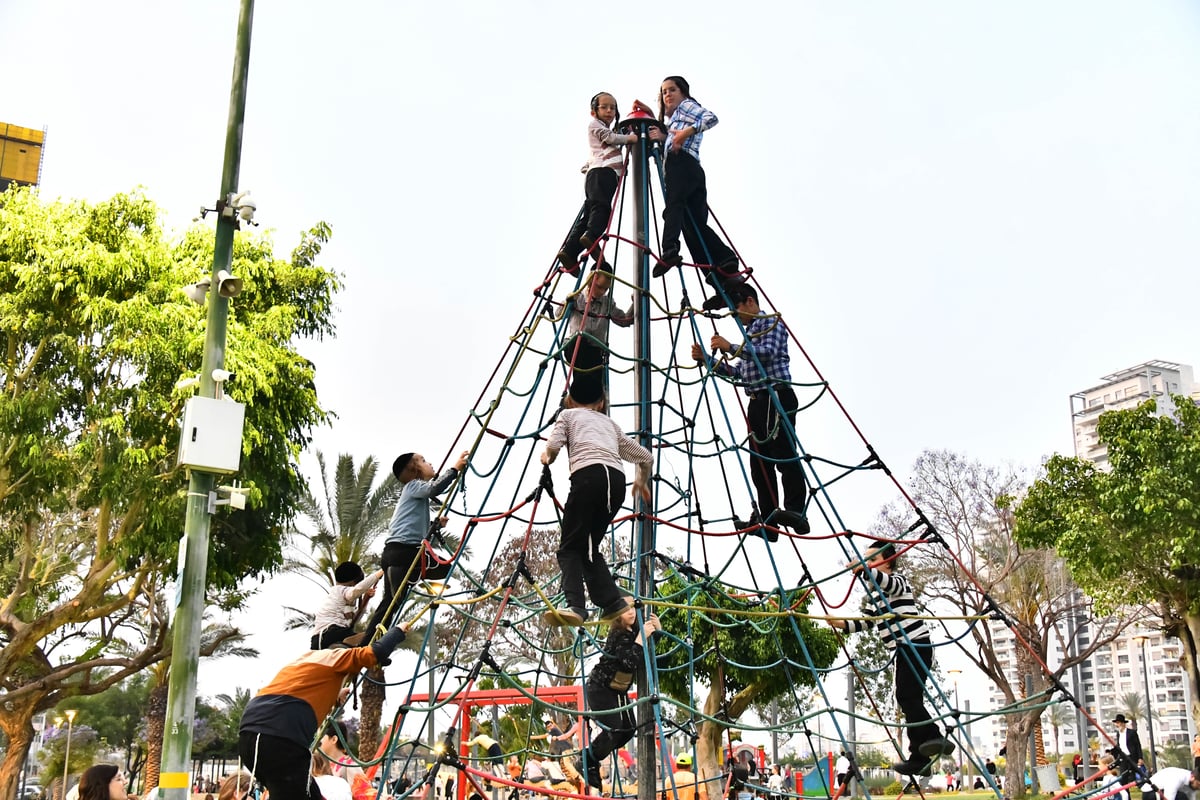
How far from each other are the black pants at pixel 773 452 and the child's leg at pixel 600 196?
1.49 metres

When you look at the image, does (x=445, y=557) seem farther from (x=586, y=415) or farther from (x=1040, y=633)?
(x=1040, y=633)

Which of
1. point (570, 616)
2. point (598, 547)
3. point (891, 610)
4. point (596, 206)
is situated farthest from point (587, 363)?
point (891, 610)

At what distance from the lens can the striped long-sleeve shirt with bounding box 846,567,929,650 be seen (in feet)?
17.4

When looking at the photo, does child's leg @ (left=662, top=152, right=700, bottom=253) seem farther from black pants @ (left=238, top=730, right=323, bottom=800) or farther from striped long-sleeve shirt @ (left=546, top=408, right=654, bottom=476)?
black pants @ (left=238, top=730, right=323, bottom=800)

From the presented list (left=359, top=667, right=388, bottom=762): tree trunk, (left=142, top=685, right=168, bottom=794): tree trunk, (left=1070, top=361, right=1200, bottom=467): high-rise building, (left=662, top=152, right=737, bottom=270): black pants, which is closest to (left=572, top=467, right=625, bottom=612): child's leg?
(left=662, top=152, right=737, bottom=270): black pants

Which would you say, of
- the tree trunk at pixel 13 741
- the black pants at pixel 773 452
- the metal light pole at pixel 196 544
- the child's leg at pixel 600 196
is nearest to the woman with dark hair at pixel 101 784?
the metal light pole at pixel 196 544

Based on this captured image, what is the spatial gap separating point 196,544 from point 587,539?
286 centimetres

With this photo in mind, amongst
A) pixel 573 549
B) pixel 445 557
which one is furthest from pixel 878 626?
pixel 445 557

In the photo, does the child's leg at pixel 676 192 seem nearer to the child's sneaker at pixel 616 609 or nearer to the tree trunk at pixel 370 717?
the child's sneaker at pixel 616 609

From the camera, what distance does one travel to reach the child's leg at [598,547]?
487 centimetres

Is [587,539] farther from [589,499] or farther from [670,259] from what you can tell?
[670,259]

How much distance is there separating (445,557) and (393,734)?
154cm

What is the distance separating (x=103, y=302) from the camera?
14023 millimetres

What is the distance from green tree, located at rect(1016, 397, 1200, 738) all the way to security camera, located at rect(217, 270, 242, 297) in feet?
51.0
